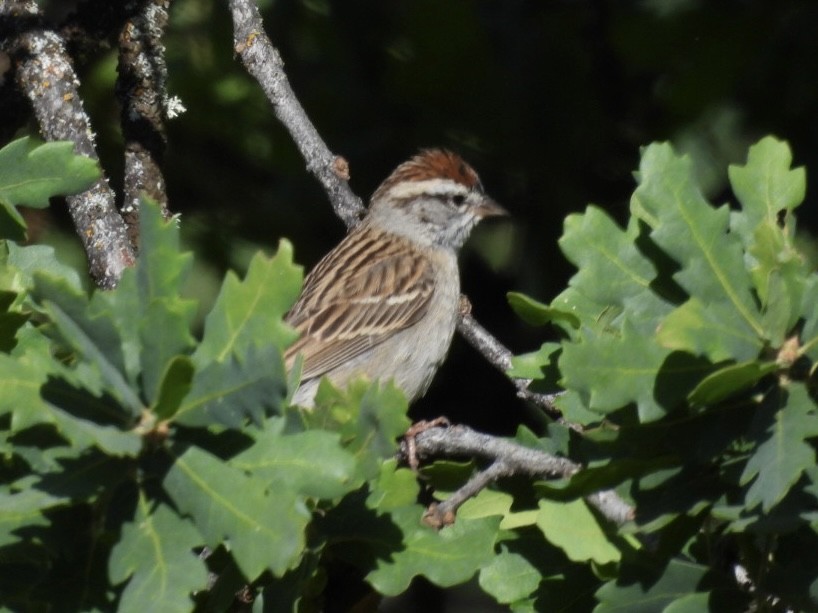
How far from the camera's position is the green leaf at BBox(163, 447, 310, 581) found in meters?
1.67

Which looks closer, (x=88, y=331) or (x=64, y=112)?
(x=88, y=331)

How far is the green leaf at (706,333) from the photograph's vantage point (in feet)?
5.67

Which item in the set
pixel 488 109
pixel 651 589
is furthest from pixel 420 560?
pixel 488 109

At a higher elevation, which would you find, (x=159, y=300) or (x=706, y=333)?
(x=159, y=300)

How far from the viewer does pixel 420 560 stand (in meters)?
2.03

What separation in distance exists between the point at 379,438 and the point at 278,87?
1903mm

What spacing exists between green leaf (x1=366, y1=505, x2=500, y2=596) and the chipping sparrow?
2.10 m

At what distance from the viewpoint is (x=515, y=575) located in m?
2.18

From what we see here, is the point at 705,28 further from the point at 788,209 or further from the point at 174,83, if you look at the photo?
the point at 788,209

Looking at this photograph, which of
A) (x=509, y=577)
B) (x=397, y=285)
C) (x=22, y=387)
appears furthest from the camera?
(x=397, y=285)

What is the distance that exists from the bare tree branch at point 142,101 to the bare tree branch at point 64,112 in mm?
125

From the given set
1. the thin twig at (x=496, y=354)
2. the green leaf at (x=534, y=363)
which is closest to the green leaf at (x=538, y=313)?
the green leaf at (x=534, y=363)

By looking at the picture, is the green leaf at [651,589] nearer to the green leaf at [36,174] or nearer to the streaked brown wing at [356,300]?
the green leaf at [36,174]

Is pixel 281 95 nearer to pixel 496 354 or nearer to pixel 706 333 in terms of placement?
pixel 496 354
